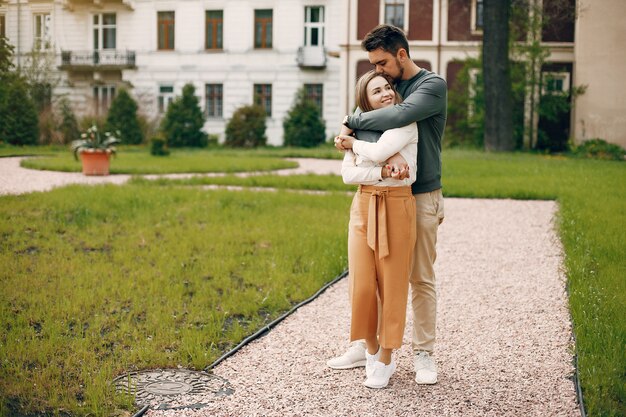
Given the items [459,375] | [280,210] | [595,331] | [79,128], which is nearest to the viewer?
[459,375]

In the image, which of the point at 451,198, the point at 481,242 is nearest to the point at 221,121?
the point at 451,198

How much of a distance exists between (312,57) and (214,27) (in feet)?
15.3

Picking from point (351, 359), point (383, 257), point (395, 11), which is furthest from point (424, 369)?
point (395, 11)

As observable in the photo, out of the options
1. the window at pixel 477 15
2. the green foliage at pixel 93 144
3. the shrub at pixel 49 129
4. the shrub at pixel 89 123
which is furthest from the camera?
the window at pixel 477 15

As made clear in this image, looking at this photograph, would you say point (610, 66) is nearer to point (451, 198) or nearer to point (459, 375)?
point (451, 198)

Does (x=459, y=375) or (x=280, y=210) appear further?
(x=280, y=210)

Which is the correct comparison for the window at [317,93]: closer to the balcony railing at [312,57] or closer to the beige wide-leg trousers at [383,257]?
the balcony railing at [312,57]

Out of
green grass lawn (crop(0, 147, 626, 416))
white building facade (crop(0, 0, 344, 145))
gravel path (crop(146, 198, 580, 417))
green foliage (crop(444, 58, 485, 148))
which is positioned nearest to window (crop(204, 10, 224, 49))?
white building facade (crop(0, 0, 344, 145))

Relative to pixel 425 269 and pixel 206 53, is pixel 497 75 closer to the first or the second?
pixel 206 53

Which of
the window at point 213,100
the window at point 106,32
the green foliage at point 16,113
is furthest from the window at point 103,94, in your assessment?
the green foliage at point 16,113

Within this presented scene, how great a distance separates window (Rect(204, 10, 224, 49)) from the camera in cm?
3784

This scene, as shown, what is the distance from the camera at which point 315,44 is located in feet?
121

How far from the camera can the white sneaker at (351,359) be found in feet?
17.3

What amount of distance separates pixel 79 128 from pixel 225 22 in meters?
13.0
